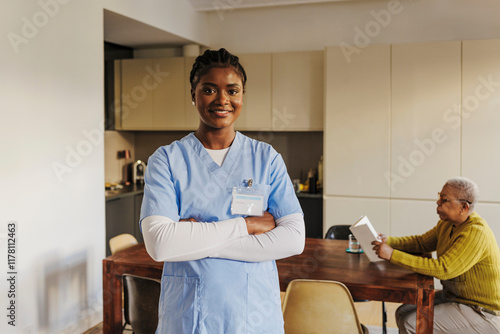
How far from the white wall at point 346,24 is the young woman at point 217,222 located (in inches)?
151

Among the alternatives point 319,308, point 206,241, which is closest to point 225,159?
point 206,241

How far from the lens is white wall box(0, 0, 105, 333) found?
9.67ft

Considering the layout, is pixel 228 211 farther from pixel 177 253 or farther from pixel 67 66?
pixel 67 66

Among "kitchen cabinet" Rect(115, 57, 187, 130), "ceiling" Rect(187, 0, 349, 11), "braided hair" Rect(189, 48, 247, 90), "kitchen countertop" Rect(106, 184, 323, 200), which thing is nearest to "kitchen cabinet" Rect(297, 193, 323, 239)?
"kitchen countertop" Rect(106, 184, 323, 200)

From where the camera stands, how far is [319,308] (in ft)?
7.19

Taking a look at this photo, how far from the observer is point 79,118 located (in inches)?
138

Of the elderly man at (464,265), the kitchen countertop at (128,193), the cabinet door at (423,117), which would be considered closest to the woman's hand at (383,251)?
the elderly man at (464,265)

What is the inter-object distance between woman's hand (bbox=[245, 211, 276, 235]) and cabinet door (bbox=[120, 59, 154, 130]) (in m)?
4.06

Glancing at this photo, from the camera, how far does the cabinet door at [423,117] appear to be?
13.9ft

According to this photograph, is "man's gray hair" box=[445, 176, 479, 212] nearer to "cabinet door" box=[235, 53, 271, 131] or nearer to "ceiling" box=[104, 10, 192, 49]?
"cabinet door" box=[235, 53, 271, 131]

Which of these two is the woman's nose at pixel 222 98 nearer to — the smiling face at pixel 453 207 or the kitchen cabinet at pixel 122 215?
the smiling face at pixel 453 207

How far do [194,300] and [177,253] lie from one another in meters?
0.15

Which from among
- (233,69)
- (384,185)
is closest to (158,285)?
(233,69)

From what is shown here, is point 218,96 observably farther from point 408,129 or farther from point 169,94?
point 169,94
